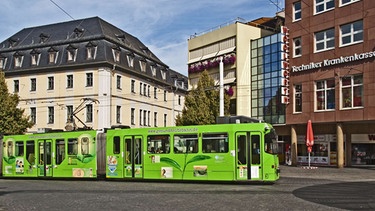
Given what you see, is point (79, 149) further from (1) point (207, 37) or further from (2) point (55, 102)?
(2) point (55, 102)

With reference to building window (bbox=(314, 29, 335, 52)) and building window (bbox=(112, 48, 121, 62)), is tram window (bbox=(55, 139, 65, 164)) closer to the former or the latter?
building window (bbox=(314, 29, 335, 52))

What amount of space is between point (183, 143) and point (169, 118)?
169ft

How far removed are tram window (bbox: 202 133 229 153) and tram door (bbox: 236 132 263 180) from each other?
0.63 metres

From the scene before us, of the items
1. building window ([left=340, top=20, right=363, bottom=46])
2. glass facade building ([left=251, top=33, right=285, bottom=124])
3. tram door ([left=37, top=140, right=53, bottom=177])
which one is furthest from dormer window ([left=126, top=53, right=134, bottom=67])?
tram door ([left=37, top=140, right=53, bottom=177])

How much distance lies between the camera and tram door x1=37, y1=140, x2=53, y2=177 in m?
26.3

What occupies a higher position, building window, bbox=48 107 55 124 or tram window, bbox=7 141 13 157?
building window, bbox=48 107 55 124

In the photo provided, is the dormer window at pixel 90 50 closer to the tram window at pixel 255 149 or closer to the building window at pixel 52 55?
the building window at pixel 52 55

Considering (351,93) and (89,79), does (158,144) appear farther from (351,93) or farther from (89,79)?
(89,79)

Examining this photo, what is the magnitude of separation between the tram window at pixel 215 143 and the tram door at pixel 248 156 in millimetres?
633

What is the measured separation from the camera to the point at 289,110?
3847 centimetres

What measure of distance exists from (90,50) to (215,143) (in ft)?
129

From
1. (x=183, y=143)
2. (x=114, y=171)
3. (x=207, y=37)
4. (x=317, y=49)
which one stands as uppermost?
(x=207, y=37)

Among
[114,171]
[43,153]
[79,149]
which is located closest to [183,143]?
[114,171]

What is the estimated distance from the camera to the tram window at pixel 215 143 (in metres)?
20.9
